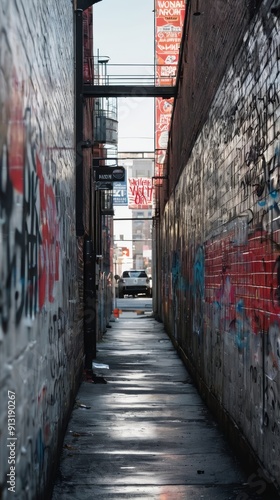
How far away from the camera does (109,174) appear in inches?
687

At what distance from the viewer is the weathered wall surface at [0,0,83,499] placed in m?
3.65

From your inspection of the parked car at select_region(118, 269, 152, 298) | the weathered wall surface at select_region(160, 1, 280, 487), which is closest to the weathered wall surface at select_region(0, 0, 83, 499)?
the weathered wall surface at select_region(160, 1, 280, 487)

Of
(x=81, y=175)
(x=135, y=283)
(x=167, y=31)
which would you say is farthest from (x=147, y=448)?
(x=135, y=283)

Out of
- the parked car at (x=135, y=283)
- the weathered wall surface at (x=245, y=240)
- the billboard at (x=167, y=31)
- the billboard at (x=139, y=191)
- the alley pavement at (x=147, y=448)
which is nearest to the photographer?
the weathered wall surface at (x=245, y=240)

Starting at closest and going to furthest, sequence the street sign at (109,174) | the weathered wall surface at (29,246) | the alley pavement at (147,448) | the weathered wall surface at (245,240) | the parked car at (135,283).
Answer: the weathered wall surface at (29,246), the weathered wall surface at (245,240), the alley pavement at (147,448), the street sign at (109,174), the parked car at (135,283)

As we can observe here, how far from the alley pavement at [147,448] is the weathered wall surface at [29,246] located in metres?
0.53

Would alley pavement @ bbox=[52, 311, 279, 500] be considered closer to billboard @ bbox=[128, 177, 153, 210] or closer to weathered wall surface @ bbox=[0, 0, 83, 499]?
weathered wall surface @ bbox=[0, 0, 83, 499]

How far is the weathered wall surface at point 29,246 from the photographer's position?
12.0 feet

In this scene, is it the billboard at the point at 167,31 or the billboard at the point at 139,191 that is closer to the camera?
the billboard at the point at 167,31

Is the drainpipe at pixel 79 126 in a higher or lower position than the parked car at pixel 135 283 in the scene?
higher

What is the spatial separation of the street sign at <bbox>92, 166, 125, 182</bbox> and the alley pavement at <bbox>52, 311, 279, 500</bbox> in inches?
170

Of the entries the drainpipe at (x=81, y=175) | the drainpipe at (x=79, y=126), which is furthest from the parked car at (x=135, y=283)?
the drainpipe at (x=79, y=126)

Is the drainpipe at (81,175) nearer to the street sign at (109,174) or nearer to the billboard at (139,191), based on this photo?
the street sign at (109,174)

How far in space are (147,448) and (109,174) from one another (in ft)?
32.5
